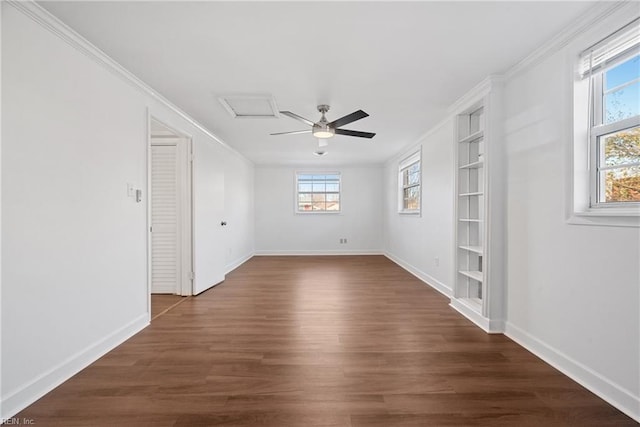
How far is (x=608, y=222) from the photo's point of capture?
5.73 ft

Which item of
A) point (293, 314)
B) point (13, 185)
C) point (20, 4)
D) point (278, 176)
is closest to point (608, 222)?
point (293, 314)

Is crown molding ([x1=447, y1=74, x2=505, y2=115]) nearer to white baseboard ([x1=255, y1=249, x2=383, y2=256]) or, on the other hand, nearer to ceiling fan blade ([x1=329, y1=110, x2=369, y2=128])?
ceiling fan blade ([x1=329, y1=110, x2=369, y2=128])

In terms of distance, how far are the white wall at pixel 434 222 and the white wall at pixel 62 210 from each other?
3424mm

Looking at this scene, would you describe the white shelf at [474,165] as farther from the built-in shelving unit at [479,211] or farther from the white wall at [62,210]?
the white wall at [62,210]

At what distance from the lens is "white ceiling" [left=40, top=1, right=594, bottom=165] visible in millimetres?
1774

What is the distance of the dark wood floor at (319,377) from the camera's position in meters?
1.63

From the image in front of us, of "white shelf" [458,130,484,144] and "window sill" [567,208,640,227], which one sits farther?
"white shelf" [458,130,484,144]

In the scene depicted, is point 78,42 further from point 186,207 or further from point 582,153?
point 582,153

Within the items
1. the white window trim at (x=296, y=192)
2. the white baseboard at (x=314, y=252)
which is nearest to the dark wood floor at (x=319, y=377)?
the white baseboard at (x=314, y=252)

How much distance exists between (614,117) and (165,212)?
447 centimetres

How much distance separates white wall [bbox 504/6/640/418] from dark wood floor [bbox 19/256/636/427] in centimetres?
21

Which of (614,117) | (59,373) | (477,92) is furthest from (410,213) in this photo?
(59,373)

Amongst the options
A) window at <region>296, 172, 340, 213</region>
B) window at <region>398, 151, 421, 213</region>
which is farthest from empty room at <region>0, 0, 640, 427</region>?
window at <region>296, 172, 340, 213</region>

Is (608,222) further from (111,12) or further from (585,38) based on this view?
(111,12)
